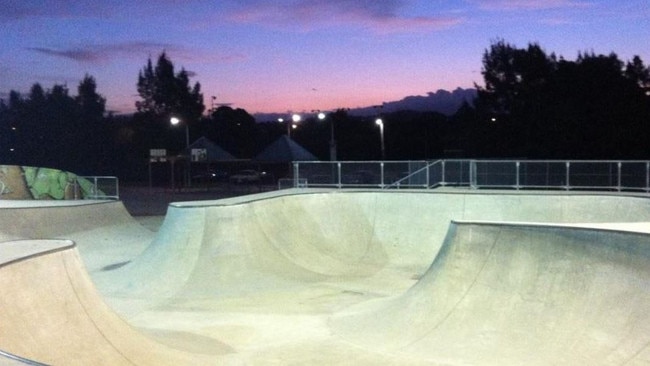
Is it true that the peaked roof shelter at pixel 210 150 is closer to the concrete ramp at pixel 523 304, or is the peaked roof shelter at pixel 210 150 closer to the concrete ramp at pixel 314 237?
the concrete ramp at pixel 314 237

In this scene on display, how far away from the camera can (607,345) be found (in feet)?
28.4

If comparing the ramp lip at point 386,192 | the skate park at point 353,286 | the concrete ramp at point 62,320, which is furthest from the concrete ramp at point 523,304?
the ramp lip at point 386,192

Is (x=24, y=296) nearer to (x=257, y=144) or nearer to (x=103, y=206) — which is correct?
(x=103, y=206)

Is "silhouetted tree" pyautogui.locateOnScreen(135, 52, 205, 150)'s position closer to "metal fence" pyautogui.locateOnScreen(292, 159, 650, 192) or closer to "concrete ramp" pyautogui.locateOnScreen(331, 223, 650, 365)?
"metal fence" pyautogui.locateOnScreen(292, 159, 650, 192)

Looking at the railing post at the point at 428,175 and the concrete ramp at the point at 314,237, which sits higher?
the railing post at the point at 428,175

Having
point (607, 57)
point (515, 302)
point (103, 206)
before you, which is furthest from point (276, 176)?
point (515, 302)

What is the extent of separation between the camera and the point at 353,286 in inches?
638

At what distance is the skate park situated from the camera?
8617 mm

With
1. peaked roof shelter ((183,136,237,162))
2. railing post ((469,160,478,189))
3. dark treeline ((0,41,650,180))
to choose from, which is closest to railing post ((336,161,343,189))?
Answer: railing post ((469,160,478,189))

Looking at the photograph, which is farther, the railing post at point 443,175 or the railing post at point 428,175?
the railing post at point 443,175

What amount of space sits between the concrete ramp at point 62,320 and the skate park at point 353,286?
A: 24mm

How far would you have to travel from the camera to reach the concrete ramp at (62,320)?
7176 mm

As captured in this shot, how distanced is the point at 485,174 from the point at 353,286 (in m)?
8.28

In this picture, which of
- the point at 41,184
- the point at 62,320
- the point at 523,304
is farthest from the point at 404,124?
the point at 62,320
